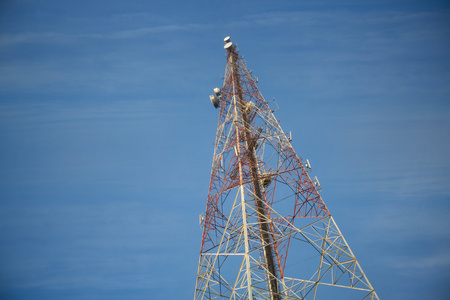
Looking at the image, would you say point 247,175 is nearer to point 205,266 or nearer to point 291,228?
point 291,228

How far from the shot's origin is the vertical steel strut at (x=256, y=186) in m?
16.6

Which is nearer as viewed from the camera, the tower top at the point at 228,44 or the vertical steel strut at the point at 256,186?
the vertical steel strut at the point at 256,186

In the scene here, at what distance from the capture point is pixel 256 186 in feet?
66.5

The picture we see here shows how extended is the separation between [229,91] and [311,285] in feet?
59.1

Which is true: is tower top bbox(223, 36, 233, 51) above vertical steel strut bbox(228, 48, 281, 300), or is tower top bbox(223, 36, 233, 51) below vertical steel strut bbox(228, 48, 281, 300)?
above

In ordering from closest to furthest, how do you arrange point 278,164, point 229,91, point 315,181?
1. point 315,181
2. point 278,164
3. point 229,91

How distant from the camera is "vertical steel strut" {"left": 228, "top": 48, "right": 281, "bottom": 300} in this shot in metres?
16.6

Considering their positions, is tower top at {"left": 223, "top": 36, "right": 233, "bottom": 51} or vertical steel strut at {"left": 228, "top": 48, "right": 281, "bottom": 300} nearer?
vertical steel strut at {"left": 228, "top": 48, "right": 281, "bottom": 300}

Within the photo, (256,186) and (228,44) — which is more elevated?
(228,44)

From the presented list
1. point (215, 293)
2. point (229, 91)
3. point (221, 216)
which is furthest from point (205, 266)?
point (229, 91)

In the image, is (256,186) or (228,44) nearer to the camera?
(256,186)

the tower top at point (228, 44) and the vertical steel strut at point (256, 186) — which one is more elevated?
the tower top at point (228, 44)

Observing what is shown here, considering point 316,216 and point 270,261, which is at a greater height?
point 316,216

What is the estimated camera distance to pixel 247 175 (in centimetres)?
1972
